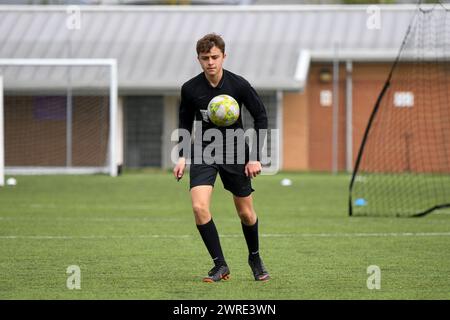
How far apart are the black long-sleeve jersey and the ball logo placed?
0.29 ft

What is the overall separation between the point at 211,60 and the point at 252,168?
3.22 ft

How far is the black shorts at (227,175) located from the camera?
9.51 meters

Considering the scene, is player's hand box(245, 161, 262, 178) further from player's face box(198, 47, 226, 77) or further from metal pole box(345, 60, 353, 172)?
metal pole box(345, 60, 353, 172)

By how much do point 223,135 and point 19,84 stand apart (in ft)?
85.3

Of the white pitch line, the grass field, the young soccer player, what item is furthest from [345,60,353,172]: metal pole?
the young soccer player

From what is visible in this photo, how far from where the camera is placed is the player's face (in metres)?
9.20

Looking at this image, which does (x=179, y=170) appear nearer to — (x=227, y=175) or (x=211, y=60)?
(x=227, y=175)

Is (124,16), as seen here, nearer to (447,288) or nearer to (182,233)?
(182,233)

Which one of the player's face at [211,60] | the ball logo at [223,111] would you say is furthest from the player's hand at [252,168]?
the player's face at [211,60]

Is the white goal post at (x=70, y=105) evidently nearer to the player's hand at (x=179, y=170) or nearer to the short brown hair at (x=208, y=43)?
the player's hand at (x=179, y=170)

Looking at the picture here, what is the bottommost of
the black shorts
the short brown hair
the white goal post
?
the black shorts

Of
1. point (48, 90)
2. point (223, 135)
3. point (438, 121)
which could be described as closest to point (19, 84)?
point (48, 90)

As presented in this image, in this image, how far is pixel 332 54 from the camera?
35.5 meters
